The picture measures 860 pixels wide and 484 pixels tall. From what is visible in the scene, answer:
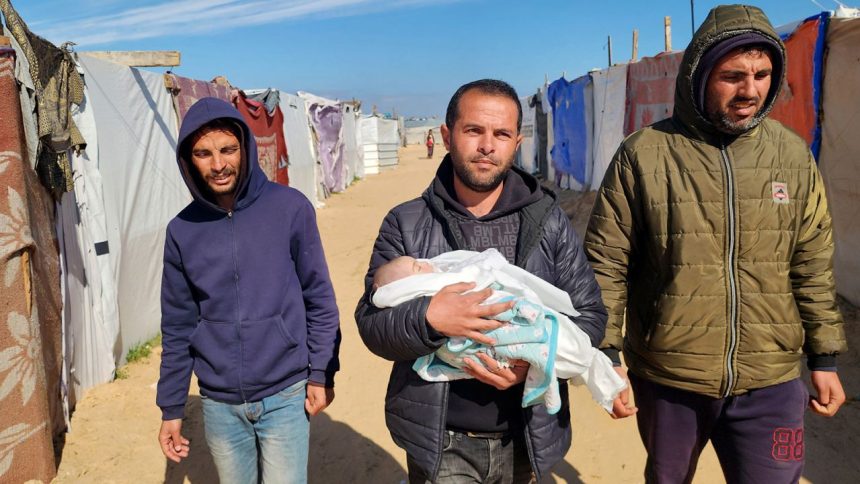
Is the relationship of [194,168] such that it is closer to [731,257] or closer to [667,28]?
[731,257]

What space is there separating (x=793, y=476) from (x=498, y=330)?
1309 millimetres

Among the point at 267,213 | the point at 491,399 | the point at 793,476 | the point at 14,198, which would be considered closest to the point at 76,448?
A: the point at 14,198

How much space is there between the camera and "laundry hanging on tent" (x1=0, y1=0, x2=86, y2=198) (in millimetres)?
3480

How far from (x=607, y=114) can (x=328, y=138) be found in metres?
9.29

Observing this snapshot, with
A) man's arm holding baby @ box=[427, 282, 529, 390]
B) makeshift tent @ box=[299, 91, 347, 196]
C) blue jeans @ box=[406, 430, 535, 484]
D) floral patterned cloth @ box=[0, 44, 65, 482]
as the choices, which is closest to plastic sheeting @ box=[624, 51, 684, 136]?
blue jeans @ box=[406, 430, 535, 484]

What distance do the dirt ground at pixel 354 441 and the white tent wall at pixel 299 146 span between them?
8.16 m

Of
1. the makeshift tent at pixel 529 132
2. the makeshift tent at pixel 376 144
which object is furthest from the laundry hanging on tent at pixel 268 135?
the makeshift tent at pixel 376 144

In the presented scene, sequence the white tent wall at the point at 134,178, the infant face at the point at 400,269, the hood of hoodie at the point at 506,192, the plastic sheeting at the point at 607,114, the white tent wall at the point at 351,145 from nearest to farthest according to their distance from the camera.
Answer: the infant face at the point at 400,269 < the hood of hoodie at the point at 506,192 < the white tent wall at the point at 134,178 < the plastic sheeting at the point at 607,114 < the white tent wall at the point at 351,145

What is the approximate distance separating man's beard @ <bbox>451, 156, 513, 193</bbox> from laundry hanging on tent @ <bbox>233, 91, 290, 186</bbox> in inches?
319

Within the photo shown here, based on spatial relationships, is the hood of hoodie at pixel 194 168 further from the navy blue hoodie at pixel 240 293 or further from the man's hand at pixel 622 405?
the man's hand at pixel 622 405

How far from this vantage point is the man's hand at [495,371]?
1580mm

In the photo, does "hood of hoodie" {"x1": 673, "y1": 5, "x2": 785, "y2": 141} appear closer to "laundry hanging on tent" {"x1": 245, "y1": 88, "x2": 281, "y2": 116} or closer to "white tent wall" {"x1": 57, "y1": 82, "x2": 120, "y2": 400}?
"white tent wall" {"x1": 57, "y1": 82, "x2": 120, "y2": 400}

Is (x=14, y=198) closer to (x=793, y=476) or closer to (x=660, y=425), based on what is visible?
(x=660, y=425)

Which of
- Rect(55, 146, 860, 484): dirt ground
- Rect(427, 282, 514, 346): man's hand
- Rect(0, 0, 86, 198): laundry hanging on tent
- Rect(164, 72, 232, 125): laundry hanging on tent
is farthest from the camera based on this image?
Rect(164, 72, 232, 125): laundry hanging on tent
